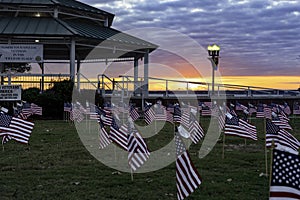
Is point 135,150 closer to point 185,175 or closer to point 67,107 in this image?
point 185,175

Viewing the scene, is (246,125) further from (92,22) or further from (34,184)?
(92,22)

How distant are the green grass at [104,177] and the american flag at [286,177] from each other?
2.89m

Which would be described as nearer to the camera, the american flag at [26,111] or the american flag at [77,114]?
the american flag at [77,114]

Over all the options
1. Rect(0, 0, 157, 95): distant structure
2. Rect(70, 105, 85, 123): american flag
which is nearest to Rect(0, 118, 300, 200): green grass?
Rect(70, 105, 85, 123): american flag

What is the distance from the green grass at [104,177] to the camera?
7.76m

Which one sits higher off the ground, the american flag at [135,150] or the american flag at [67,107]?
the american flag at [67,107]

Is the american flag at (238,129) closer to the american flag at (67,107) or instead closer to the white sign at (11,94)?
the american flag at (67,107)

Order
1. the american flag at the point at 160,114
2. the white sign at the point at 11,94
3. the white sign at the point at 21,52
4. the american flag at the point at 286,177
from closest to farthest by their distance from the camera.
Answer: the american flag at the point at 286,177, the american flag at the point at 160,114, the white sign at the point at 11,94, the white sign at the point at 21,52

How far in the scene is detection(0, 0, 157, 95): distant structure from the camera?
27.6 metres

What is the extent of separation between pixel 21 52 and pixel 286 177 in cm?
2446

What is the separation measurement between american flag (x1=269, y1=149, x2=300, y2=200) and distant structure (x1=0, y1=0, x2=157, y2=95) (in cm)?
2371

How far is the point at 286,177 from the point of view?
4.69 m

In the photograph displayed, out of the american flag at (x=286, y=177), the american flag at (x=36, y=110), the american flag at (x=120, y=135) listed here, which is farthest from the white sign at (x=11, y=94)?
the american flag at (x=286, y=177)

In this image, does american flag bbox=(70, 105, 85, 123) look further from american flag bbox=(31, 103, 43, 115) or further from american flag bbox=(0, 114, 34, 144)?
american flag bbox=(0, 114, 34, 144)
